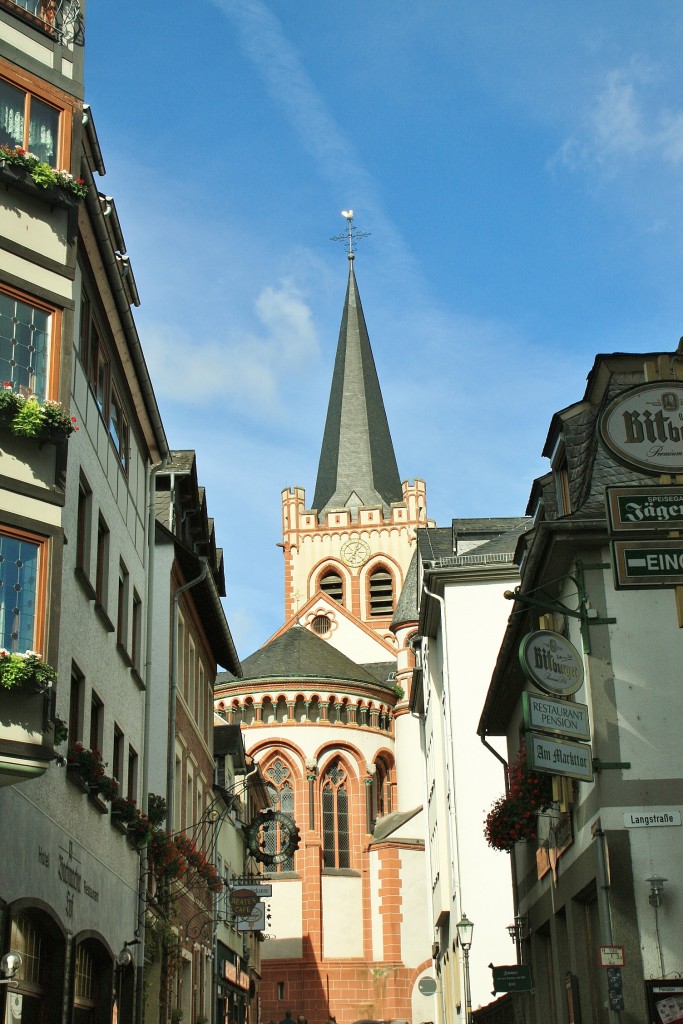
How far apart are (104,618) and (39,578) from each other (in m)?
5.39

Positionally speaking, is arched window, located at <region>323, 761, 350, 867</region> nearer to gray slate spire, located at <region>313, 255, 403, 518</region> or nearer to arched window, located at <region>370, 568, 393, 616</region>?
arched window, located at <region>370, 568, 393, 616</region>

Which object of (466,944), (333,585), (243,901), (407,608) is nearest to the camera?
(466,944)

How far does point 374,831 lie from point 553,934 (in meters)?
44.4

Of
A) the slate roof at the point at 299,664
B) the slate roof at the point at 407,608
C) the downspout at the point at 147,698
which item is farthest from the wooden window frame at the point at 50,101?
the slate roof at the point at 407,608

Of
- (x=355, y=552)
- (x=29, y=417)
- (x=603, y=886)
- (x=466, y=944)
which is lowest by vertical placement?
(x=603, y=886)

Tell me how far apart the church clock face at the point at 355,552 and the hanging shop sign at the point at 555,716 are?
6949 centimetres

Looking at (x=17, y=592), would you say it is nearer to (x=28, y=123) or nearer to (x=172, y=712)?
(x=28, y=123)

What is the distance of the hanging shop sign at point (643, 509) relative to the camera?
13078 millimetres

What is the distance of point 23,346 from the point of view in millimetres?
13633

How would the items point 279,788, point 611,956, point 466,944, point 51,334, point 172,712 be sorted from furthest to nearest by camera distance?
point 279,788 < point 466,944 < point 172,712 < point 611,956 < point 51,334

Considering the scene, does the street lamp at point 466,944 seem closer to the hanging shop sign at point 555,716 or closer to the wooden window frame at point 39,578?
the hanging shop sign at point 555,716

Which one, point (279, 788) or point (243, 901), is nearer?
point (243, 901)

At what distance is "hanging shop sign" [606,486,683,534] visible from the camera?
13.1 metres

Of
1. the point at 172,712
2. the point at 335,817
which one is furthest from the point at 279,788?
the point at 172,712
